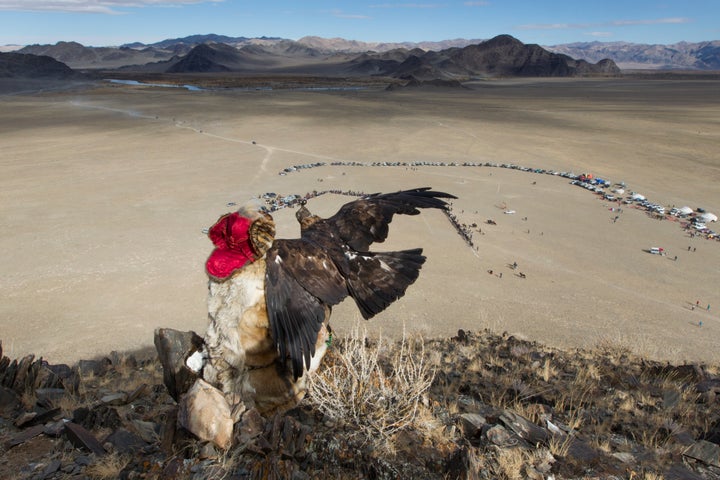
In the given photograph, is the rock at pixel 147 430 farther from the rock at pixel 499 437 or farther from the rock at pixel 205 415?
the rock at pixel 499 437

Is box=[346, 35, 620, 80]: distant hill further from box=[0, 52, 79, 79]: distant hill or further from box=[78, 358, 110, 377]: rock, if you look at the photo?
box=[78, 358, 110, 377]: rock

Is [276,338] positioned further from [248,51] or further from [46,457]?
[248,51]

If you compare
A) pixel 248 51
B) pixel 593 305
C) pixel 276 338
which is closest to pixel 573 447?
pixel 276 338

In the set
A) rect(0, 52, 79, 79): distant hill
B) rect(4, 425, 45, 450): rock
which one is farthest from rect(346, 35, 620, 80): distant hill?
rect(4, 425, 45, 450): rock

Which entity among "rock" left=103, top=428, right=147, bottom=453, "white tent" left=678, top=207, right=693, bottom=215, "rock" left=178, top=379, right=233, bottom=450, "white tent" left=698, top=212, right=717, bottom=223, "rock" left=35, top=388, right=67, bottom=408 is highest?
"rock" left=178, top=379, right=233, bottom=450

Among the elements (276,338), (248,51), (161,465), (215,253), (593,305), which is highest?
(248,51)
